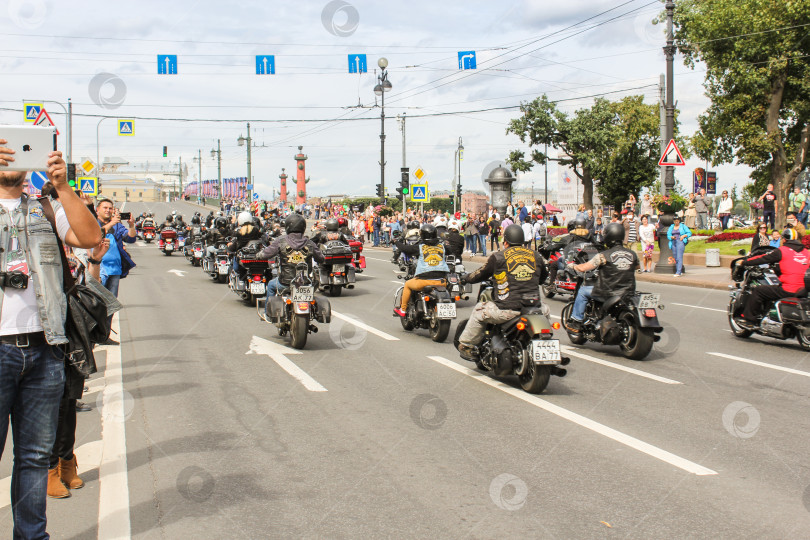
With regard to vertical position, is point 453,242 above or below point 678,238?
above

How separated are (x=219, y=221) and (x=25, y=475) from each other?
696 inches

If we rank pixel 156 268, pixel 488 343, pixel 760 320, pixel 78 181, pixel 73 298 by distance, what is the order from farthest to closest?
pixel 78 181 → pixel 156 268 → pixel 760 320 → pixel 488 343 → pixel 73 298

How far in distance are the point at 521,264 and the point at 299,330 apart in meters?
3.56

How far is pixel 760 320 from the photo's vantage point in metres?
11.0

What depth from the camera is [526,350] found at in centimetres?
780

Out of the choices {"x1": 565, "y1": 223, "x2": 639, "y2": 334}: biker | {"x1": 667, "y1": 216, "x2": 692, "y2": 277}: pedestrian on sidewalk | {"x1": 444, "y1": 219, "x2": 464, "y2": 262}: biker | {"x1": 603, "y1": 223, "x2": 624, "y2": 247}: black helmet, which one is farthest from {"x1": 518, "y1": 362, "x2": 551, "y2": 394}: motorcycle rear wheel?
{"x1": 667, "y1": 216, "x2": 692, "y2": 277}: pedestrian on sidewalk

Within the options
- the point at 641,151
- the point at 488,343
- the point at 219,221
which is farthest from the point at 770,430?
the point at 641,151

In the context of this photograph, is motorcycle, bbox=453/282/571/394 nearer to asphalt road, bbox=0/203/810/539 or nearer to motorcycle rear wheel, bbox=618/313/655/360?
asphalt road, bbox=0/203/810/539

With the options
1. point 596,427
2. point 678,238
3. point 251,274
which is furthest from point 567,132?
point 596,427

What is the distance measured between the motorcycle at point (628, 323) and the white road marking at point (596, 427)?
207 cm

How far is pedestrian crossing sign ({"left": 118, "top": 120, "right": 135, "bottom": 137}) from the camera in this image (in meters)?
37.3

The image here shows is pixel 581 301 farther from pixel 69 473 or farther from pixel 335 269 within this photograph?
pixel 335 269

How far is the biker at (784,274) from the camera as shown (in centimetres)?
1064

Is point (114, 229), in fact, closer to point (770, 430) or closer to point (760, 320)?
point (770, 430)
